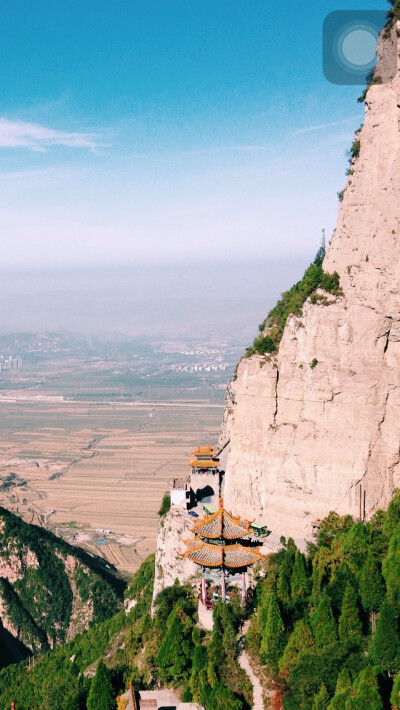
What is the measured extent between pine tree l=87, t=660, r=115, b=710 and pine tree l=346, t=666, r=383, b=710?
939cm

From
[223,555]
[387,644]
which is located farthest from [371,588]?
[223,555]

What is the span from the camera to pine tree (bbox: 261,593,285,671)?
23719 mm

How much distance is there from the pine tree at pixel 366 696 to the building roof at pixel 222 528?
9.59m

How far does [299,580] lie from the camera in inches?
→ 1044

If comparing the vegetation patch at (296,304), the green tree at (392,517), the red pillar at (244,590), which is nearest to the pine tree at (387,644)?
the green tree at (392,517)

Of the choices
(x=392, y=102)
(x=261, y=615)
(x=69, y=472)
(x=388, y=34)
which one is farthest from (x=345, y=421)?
(x=69, y=472)

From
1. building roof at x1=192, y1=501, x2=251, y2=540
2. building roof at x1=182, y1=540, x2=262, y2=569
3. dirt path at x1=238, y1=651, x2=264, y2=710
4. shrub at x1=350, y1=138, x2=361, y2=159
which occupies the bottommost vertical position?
dirt path at x1=238, y1=651, x2=264, y2=710

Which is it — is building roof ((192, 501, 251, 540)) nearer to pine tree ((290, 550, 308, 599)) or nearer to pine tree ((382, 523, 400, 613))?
pine tree ((290, 550, 308, 599))

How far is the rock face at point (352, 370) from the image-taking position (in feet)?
94.4

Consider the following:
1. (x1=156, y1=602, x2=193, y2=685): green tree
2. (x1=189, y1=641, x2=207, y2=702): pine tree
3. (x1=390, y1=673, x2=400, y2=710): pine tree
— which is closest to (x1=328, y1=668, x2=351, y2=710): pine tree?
(x1=390, y1=673, x2=400, y2=710): pine tree

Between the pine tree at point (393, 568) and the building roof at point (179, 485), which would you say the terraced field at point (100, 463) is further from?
the pine tree at point (393, 568)

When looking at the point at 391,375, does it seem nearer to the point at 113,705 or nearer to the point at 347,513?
the point at 347,513

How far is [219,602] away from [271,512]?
576 centimetres

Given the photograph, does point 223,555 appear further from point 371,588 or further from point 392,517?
point 392,517
